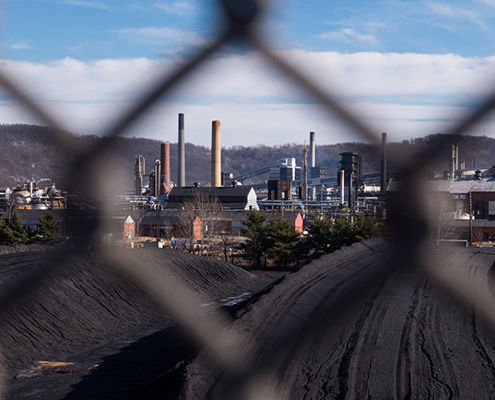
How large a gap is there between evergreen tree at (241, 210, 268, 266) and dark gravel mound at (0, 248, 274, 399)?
6.98 metres

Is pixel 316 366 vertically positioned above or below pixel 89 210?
below

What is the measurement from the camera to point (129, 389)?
5.15 metres

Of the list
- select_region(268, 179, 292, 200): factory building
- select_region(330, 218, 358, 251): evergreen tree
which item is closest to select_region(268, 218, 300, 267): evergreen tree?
select_region(330, 218, 358, 251): evergreen tree

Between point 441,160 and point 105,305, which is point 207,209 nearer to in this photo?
point 105,305

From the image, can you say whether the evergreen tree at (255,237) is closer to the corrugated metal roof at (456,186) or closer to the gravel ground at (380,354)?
the gravel ground at (380,354)

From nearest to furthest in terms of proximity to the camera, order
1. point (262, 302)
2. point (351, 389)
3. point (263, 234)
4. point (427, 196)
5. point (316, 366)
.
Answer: point (427, 196) → point (351, 389) → point (316, 366) → point (262, 302) → point (263, 234)

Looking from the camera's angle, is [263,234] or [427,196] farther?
[263,234]

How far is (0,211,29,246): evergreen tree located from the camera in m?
13.4

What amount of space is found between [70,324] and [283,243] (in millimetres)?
8371

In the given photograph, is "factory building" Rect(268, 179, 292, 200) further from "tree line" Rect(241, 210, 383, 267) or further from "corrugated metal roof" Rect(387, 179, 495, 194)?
"corrugated metal roof" Rect(387, 179, 495, 194)

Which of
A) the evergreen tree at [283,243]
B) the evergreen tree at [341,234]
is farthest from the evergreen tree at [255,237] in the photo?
the evergreen tree at [341,234]

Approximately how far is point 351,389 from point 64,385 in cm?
248

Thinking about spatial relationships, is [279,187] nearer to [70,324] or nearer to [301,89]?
[70,324]

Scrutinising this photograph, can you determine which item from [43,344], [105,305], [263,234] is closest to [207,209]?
[263,234]
